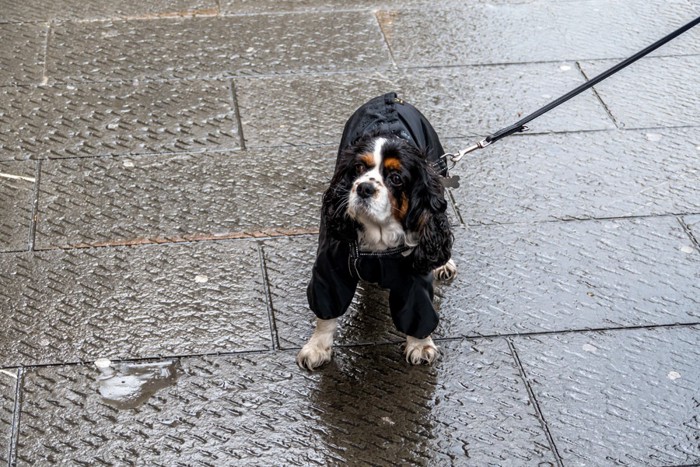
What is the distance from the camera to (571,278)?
4.60 metres

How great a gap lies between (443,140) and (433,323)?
191 centimetres

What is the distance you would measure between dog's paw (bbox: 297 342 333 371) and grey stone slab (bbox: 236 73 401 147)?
1.79 m

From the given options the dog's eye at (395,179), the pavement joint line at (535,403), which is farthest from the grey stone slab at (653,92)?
the dog's eye at (395,179)

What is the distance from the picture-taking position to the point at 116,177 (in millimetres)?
5133

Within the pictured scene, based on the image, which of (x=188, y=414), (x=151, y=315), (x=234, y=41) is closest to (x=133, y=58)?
(x=234, y=41)

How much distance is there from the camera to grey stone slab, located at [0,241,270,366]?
13.5 feet

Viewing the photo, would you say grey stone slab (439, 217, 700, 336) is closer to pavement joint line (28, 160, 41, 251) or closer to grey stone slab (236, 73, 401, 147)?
grey stone slab (236, 73, 401, 147)

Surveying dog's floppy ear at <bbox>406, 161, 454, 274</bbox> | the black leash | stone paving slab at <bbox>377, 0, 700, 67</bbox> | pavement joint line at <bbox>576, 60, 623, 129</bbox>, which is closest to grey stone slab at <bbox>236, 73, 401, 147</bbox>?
stone paving slab at <bbox>377, 0, 700, 67</bbox>

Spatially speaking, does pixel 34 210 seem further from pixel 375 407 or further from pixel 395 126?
pixel 375 407

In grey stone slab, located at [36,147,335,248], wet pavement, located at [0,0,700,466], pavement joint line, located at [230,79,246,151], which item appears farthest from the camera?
pavement joint line, located at [230,79,246,151]

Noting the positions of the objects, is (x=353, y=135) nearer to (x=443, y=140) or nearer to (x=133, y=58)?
(x=443, y=140)

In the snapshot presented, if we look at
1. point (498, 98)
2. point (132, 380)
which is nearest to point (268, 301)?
point (132, 380)

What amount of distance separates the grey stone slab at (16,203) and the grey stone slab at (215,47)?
1066mm

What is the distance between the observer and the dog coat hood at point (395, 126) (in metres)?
3.96
